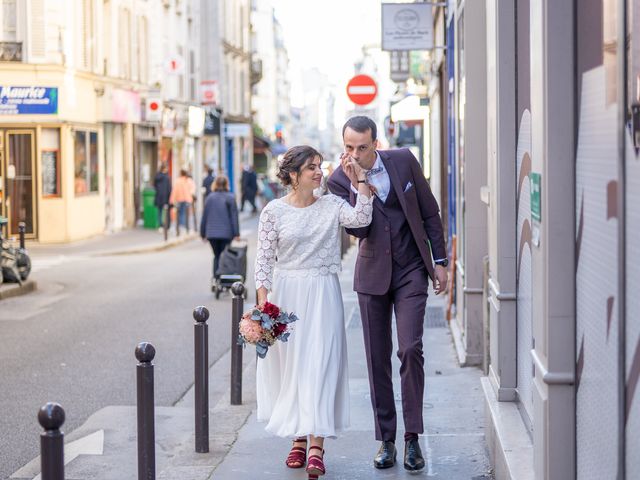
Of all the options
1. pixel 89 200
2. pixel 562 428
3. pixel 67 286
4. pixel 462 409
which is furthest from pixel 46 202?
pixel 562 428

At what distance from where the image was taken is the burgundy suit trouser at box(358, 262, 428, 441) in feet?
21.7

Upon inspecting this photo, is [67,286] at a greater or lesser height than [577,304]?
lesser

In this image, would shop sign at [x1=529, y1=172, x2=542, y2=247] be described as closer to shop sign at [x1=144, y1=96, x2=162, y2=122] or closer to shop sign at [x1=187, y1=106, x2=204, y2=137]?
shop sign at [x1=144, y1=96, x2=162, y2=122]

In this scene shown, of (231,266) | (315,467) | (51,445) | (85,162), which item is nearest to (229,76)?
(85,162)

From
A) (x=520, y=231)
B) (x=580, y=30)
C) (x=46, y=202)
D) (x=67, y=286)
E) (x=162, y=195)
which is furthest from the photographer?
(x=162, y=195)

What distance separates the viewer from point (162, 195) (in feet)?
112

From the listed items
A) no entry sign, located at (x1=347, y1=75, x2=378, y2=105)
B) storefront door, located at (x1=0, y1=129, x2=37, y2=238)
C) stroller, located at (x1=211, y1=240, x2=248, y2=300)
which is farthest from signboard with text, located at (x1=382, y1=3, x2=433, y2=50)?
storefront door, located at (x1=0, y1=129, x2=37, y2=238)

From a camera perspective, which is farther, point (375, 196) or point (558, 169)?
point (375, 196)

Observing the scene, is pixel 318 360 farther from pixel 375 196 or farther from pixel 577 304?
pixel 577 304

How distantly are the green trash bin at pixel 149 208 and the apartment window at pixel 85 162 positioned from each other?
2.72 metres

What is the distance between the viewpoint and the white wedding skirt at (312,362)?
654 cm

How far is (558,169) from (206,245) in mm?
25883

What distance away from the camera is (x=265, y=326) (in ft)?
20.8

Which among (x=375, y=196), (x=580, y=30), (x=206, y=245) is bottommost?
(x=206, y=245)
